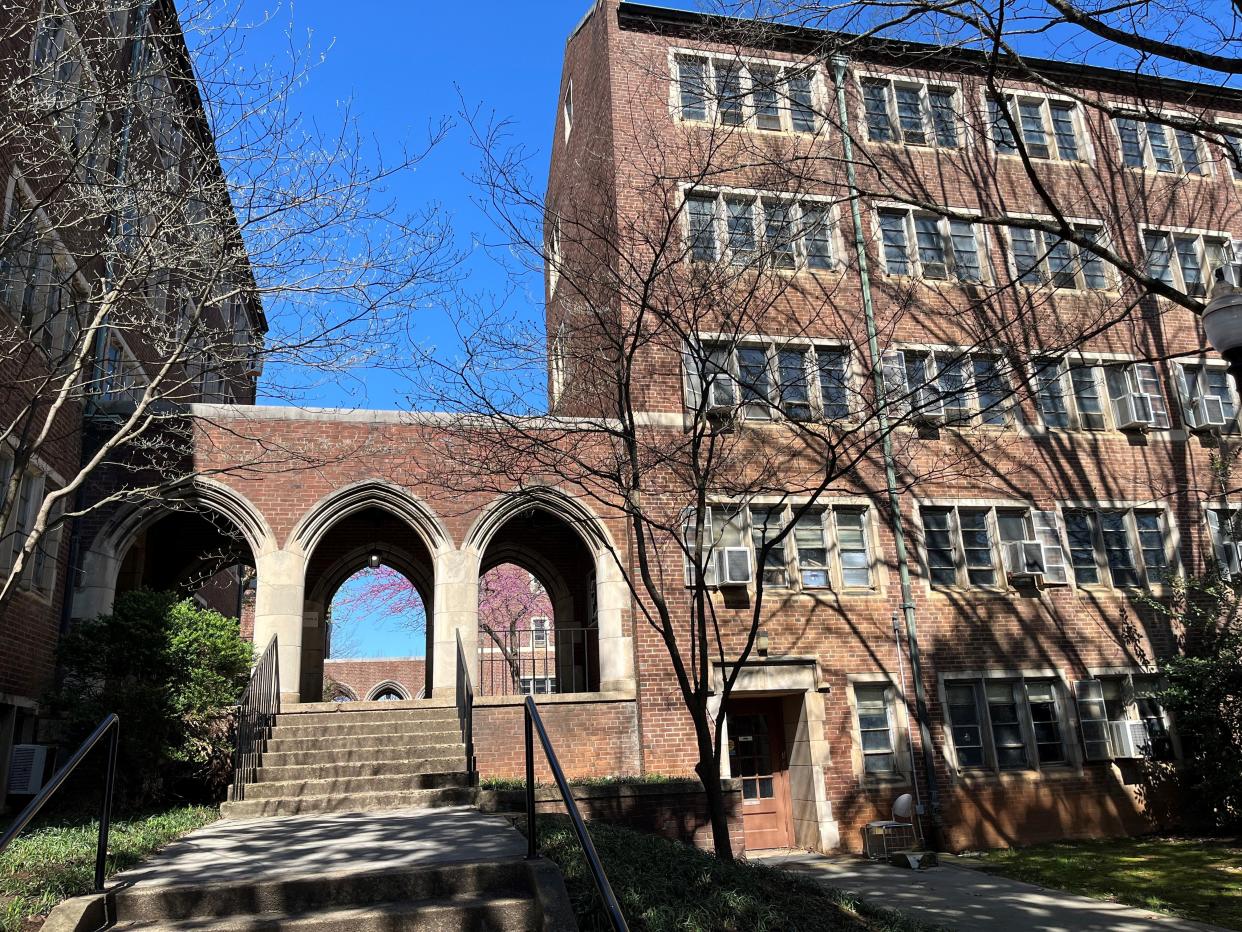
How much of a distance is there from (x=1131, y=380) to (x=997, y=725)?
6639 mm

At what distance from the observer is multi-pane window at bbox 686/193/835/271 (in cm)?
886

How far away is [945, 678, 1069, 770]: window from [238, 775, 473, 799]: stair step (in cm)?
858

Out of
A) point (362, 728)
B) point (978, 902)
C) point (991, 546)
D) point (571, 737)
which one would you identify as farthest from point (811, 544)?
point (362, 728)

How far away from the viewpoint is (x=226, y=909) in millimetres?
5207

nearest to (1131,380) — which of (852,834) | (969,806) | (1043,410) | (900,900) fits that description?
(1043,410)

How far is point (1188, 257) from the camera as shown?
18328 millimetres

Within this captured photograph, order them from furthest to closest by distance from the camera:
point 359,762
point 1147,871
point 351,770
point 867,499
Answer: point 867,499, point 1147,871, point 359,762, point 351,770

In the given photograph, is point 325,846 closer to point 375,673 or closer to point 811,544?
point 811,544

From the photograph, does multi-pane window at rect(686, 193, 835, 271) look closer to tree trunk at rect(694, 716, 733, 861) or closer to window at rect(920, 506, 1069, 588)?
tree trunk at rect(694, 716, 733, 861)

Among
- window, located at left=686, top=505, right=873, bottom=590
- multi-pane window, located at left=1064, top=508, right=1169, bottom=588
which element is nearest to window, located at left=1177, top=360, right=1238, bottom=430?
multi-pane window, located at left=1064, top=508, right=1169, bottom=588

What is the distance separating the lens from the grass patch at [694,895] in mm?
5117

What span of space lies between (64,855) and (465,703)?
574cm

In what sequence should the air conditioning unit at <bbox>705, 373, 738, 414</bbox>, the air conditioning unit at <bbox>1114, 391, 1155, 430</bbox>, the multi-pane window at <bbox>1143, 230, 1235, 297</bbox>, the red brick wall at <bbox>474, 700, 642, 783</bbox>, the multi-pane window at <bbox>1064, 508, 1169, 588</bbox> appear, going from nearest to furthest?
the red brick wall at <bbox>474, 700, 642, 783</bbox> → the air conditioning unit at <bbox>705, 373, 738, 414</bbox> → the multi-pane window at <bbox>1064, 508, 1169, 588</bbox> → the air conditioning unit at <bbox>1114, 391, 1155, 430</bbox> → the multi-pane window at <bbox>1143, 230, 1235, 297</bbox>

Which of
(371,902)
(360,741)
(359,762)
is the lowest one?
(371,902)
